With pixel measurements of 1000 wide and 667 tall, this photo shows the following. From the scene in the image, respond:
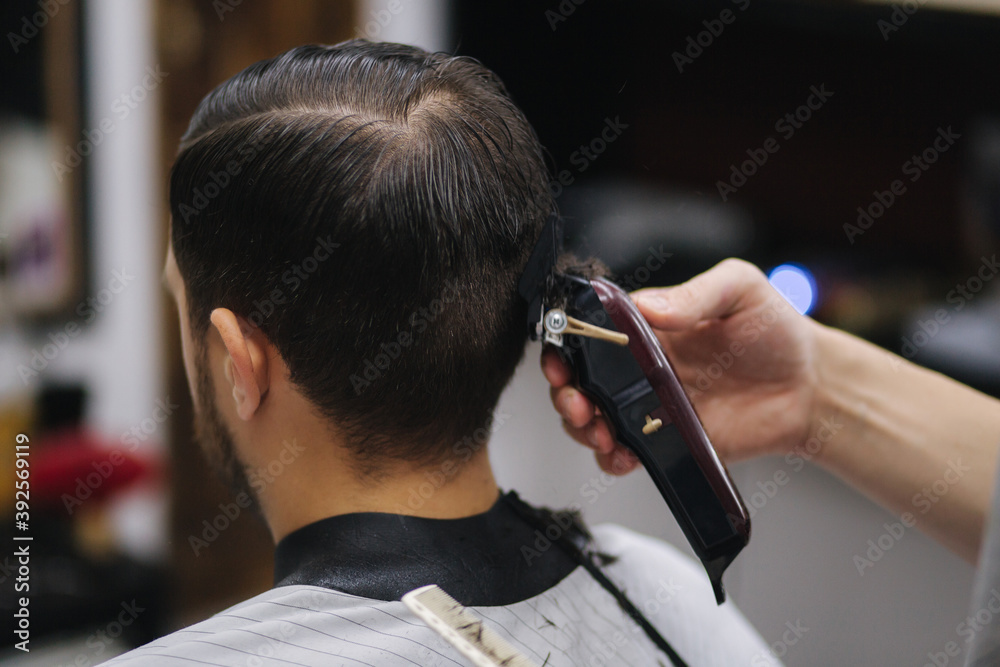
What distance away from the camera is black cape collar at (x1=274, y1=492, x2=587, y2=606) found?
0.78 m

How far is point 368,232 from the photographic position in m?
0.76

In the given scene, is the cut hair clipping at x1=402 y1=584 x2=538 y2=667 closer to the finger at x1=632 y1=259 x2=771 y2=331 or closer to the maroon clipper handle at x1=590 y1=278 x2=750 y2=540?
the maroon clipper handle at x1=590 y1=278 x2=750 y2=540

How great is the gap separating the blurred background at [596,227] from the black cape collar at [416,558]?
1.31 feet

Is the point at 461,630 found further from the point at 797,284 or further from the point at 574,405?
the point at 797,284

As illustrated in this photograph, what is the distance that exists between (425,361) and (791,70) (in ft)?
9.26

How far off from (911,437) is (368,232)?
3.00ft

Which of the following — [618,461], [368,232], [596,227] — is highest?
[368,232]

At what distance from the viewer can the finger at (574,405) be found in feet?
3.07

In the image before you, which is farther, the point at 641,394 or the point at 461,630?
the point at 641,394

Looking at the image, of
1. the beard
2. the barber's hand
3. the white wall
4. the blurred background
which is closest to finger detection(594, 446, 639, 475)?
the barber's hand

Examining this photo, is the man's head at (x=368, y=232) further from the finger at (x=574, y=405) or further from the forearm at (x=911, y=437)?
the forearm at (x=911, y=437)

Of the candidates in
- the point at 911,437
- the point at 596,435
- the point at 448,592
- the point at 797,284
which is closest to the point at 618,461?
the point at 596,435

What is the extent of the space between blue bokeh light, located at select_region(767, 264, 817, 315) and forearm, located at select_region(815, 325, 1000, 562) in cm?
182

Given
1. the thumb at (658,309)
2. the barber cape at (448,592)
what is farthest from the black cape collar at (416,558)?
the thumb at (658,309)
